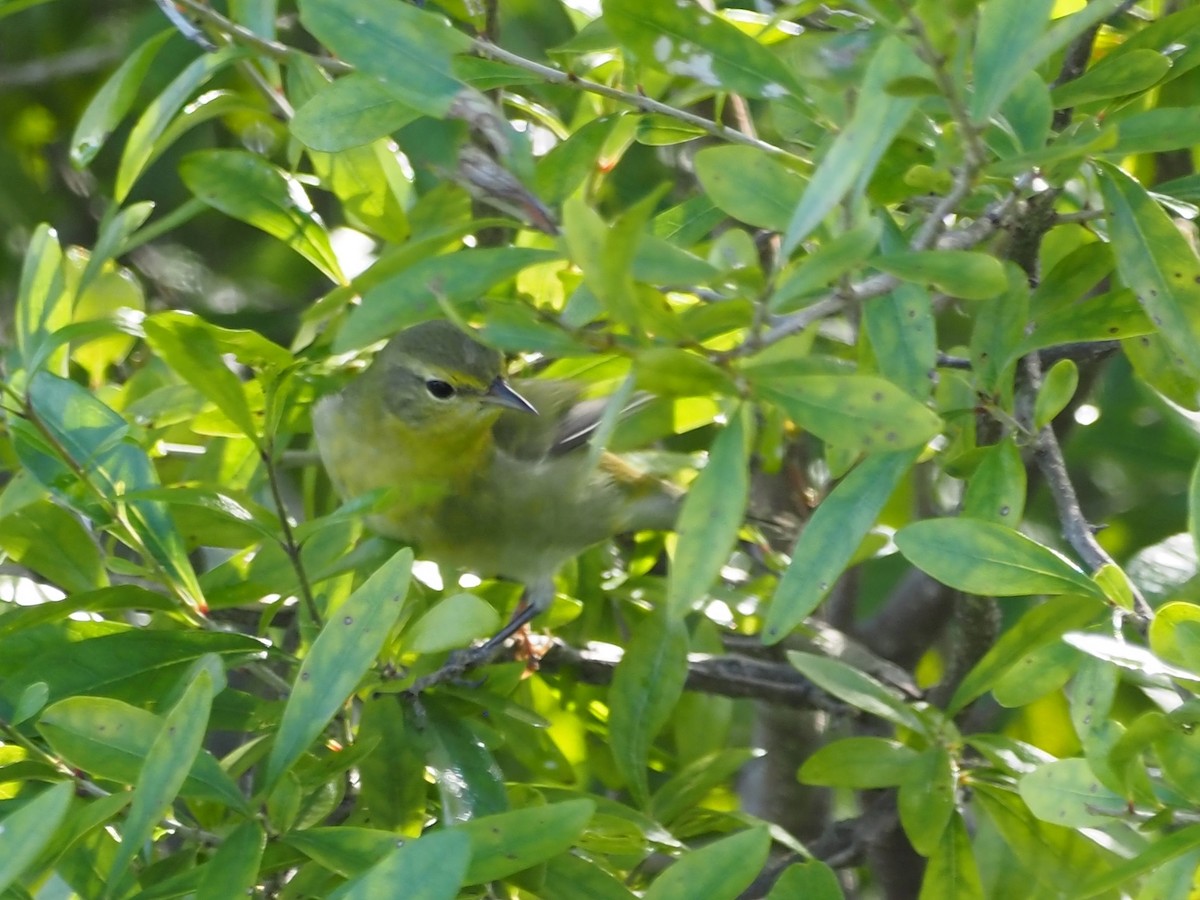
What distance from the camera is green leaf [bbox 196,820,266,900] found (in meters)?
1.47

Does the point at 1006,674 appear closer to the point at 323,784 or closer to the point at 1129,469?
the point at 323,784

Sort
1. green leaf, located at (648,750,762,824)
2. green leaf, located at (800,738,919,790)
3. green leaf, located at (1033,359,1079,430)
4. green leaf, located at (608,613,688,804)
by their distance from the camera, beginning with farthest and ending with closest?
1. green leaf, located at (648,750,762,824)
2. green leaf, located at (608,613,688,804)
3. green leaf, located at (800,738,919,790)
4. green leaf, located at (1033,359,1079,430)

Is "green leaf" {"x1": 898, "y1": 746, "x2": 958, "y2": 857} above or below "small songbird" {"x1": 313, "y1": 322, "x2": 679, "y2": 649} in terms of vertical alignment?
above

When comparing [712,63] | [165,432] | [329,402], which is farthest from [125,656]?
[329,402]

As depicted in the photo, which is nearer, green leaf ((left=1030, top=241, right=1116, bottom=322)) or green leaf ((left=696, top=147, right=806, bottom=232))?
green leaf ((left=696, top=147, right=806, bottom=232))

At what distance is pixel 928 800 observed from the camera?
74.8 inches

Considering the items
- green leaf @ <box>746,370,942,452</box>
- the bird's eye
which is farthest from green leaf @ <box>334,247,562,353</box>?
the bird's eye

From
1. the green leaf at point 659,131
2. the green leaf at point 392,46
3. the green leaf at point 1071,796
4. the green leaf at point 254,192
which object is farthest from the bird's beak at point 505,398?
the green leaf at point 1071,796

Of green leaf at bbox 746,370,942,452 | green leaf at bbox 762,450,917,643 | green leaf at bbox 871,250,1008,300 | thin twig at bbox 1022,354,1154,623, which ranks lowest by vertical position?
thin twig at bbox 1022,354,1154,623

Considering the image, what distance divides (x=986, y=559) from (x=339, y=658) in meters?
0.70

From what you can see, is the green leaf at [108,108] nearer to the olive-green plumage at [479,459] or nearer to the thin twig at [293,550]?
the thin twig at [293,550]

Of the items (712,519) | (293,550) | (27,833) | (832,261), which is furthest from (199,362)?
(832,261)

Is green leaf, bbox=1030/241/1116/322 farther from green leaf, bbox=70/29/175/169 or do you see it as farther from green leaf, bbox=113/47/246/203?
green leaf, bbox=70/29/175/169

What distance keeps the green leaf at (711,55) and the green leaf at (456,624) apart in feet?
2.08
